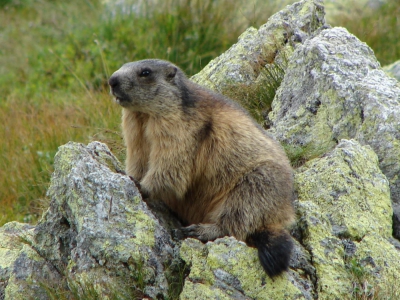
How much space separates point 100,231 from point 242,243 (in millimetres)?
1176

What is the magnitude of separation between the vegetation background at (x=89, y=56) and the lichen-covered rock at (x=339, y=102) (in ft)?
7.67

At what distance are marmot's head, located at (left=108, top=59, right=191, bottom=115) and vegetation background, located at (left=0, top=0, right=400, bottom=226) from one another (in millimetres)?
2038

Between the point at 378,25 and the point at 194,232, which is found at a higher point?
the point at 378,25

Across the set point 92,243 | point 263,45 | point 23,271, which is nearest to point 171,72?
point 92,243

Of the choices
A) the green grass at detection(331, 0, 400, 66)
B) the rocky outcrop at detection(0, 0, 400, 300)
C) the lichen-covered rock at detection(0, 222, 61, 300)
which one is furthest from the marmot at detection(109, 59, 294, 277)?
the green grass at detection(331, 0, 400, 66)

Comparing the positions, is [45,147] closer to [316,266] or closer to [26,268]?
[26,268]

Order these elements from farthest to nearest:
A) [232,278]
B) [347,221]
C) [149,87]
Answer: [149,87] < [347,221] < [232,278]

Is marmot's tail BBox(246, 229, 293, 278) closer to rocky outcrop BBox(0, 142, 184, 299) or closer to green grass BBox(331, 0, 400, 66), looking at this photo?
rocky outcrop BBox(0, 142, 184, 299)

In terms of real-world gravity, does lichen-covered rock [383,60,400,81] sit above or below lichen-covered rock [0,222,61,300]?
above

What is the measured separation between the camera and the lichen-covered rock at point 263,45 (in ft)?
26.7

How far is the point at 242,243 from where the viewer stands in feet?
15.8

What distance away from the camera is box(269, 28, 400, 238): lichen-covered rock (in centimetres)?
610

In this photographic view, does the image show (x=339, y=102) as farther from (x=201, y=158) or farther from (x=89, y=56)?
(x=89, y=56)

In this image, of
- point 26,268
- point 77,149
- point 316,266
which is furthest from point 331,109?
point 26,268
